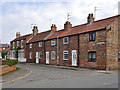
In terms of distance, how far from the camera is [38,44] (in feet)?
101

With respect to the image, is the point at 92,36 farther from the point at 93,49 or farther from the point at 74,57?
the point at 74,57

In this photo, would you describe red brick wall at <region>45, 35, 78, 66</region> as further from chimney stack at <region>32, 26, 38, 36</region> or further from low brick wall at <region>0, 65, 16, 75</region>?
chimney stack at <region>32, 26, 38, 36</region>

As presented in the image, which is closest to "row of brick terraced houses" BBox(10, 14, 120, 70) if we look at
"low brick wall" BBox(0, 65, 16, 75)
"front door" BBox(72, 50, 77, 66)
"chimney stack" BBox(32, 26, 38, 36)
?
"front door" BBox(72, 50, 77, 66)

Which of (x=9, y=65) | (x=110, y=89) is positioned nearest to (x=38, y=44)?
(x=9, y=65)

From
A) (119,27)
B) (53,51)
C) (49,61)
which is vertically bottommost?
(49,61)

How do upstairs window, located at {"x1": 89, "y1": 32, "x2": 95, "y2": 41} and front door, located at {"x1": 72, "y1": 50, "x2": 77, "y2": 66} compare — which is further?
front door, located at {"x1": 72, "y1": 50, "x2": 77, "y2": 66}

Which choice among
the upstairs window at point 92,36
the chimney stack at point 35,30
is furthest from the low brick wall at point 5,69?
the chimney stack at point 35,30

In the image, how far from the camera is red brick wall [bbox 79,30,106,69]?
17.4 metres

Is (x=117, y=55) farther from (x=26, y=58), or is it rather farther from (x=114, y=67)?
(x=26, y=58)

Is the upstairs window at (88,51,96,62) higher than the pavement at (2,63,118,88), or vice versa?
the upstairs window at (88,51,96,62)

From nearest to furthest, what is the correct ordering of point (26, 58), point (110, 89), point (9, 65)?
point (110, 89), point (9, 65), point (26, 58)

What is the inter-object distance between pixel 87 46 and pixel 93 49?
1.15 metres

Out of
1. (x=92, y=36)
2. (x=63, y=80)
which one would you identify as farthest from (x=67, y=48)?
(x=63, y=80)

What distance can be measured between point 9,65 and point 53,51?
1053 centimetres
